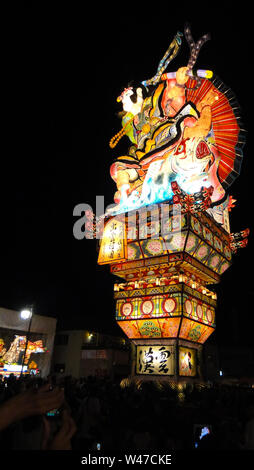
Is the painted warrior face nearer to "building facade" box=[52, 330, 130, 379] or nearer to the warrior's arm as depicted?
the warrior's arm

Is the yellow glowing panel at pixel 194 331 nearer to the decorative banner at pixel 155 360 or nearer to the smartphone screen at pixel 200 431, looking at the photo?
the decorative banner at pixel 155 360

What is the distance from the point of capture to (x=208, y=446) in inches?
149

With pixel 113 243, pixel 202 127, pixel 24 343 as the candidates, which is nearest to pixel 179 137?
pixel 202 127

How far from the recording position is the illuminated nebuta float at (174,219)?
14852 millimetres

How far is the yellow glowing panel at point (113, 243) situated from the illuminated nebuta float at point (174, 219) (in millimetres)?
55

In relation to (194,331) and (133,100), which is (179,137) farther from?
(194,331)

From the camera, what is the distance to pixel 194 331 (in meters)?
16.0

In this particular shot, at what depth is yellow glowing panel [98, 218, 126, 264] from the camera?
1568cm

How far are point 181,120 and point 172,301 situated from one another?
9371 mm

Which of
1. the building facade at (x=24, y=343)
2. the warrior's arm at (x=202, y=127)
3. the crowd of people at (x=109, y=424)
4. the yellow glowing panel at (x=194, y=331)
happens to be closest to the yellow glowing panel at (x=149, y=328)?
the yellow glowing panel at (x=194, y=331)

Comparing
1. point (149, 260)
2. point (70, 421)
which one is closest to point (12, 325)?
point (149, 260)

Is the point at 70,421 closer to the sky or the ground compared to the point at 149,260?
closer to the ground
